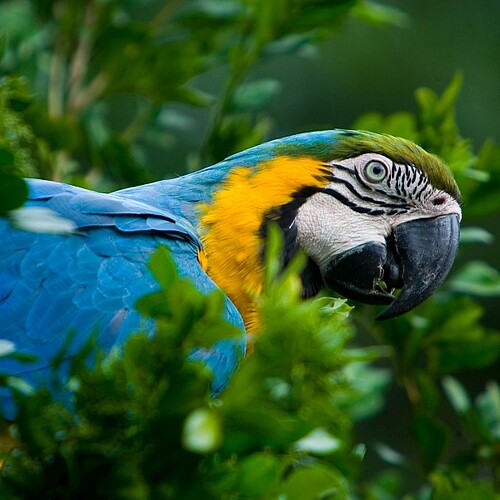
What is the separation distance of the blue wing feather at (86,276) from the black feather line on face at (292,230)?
0.67 feet

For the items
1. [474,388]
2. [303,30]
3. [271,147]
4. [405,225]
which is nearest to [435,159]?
[405,225]

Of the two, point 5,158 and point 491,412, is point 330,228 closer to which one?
point 491,412

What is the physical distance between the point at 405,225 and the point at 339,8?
1.88 feet

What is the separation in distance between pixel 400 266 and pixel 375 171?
0.20 meters

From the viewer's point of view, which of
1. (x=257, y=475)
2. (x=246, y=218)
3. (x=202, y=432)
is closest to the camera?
(x=202, y=432)

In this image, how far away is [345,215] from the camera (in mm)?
1874

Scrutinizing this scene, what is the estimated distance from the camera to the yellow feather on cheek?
179 cm

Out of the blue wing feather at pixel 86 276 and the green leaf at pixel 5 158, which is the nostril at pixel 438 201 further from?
the green leaf at pixel 5 158

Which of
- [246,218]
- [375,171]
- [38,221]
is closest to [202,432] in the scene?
[38,221]

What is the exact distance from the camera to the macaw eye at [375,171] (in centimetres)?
188

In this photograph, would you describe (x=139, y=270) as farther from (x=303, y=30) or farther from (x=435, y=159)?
(x=303, y=30)

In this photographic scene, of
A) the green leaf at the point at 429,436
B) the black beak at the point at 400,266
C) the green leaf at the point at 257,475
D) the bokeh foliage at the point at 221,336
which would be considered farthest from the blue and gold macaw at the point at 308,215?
the green leaf at the point at 257,475

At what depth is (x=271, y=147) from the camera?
74.7 inches

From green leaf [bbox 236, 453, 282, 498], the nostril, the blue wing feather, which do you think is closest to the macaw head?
the nostril
